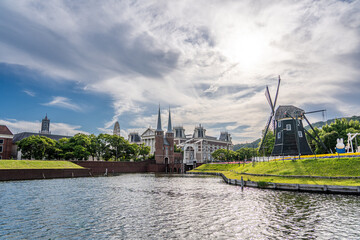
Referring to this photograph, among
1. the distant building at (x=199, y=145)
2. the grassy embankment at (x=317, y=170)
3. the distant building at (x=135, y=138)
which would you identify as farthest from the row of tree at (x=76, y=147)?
the grassy embankment at (x=317, y=170)

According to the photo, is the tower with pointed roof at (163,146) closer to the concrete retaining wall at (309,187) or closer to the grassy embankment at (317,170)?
the grassy embankment at (317,170)

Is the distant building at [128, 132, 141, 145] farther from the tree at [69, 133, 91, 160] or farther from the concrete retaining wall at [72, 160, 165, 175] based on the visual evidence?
the tree at [69, 133, 91, 160]

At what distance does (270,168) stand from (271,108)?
2712 cm

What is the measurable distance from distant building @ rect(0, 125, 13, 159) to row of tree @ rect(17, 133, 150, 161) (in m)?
5.76

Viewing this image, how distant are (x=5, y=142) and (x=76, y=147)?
23.6 metres

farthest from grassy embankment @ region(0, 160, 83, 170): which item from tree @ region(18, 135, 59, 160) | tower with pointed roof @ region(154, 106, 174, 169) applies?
tower with pointed roof @ region(154, 106, 174, 169)

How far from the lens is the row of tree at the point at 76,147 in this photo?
3058 inches

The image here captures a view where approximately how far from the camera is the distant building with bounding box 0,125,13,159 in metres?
82.6

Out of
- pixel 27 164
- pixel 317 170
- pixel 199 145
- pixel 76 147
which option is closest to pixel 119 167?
pixel 76 147

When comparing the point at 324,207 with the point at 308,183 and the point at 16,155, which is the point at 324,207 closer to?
the point at 308,183

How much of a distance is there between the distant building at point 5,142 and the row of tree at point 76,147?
18.9ft

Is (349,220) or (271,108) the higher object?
(271,108)

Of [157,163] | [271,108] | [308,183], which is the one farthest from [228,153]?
[308,183]

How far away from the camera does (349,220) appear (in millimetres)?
18234
